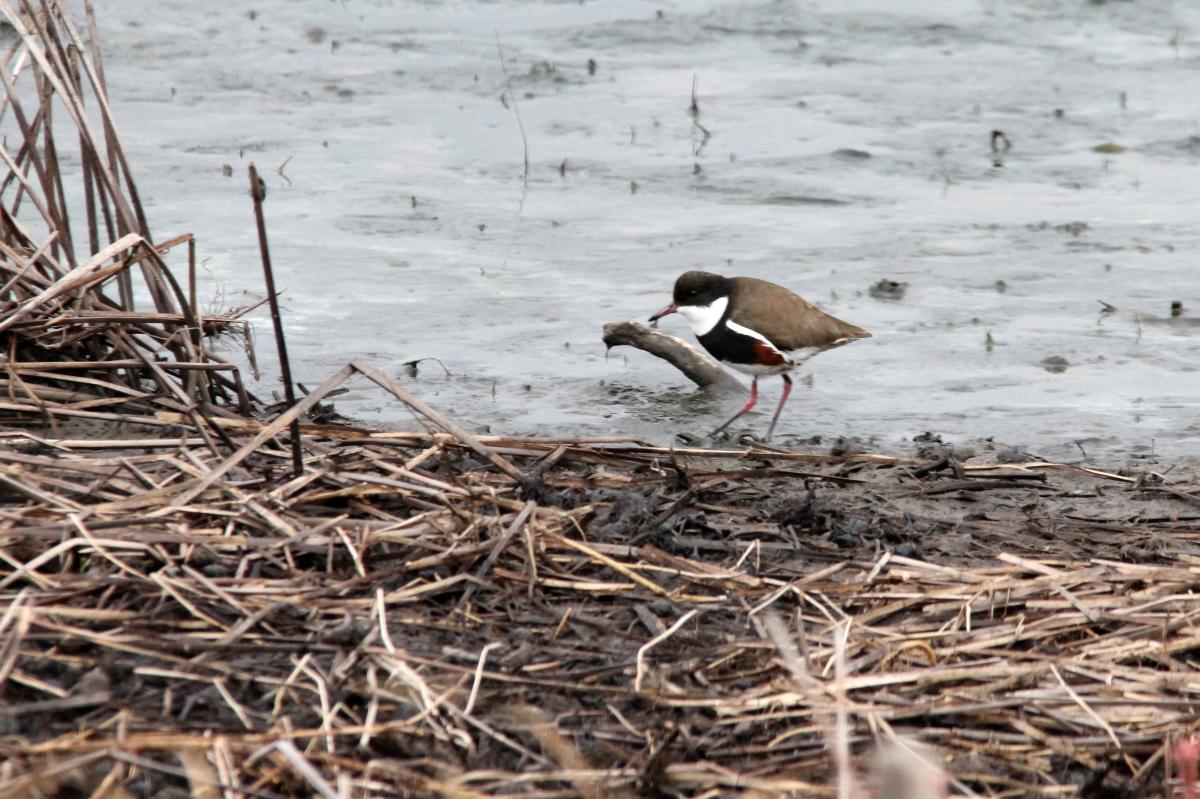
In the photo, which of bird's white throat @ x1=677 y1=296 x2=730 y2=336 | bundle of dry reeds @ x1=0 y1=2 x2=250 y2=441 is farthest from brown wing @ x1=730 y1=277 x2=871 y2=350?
bundle of dry reeds @ x1=0 y1=2 x2=250 y2=441

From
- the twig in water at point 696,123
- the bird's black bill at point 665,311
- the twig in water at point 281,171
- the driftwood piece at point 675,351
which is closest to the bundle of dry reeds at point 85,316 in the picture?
the driftwood piece at point 675,351

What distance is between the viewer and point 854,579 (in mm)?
4512

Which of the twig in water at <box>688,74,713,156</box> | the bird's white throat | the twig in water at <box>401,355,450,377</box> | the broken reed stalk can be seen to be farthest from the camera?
the twig in water at <box>688,74,713,156</box>

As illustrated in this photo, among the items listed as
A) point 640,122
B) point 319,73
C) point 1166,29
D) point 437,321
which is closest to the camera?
point 437,321

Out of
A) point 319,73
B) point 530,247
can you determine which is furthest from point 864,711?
point 319,73

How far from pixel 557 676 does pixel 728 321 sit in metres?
4.13

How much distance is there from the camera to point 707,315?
7863mm

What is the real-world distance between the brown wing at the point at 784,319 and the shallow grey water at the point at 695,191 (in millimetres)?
327

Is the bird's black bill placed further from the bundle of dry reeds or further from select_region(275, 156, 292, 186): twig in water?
select_region(275, 156, 292, 186): twig in water

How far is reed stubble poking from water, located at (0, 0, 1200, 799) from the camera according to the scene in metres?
3.49

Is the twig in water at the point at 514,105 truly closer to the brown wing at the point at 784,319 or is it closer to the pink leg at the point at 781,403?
the brown wing at the point at 784,319

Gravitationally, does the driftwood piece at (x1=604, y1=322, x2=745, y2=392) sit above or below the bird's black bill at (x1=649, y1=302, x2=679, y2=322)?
below

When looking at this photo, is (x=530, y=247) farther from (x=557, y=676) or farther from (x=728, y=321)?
(x=557, y=676)

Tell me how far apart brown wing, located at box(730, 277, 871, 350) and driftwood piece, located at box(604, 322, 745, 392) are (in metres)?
0.43
